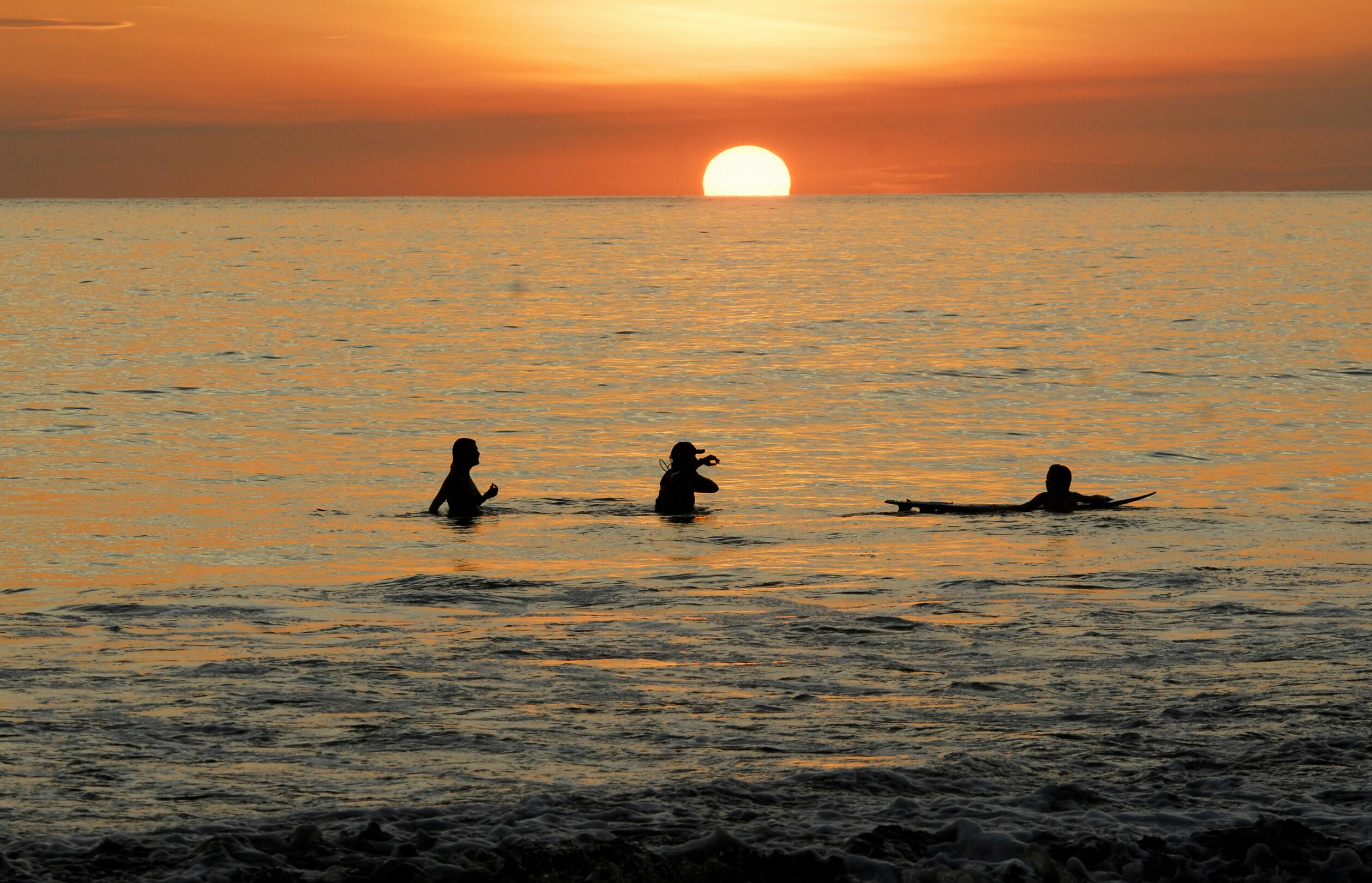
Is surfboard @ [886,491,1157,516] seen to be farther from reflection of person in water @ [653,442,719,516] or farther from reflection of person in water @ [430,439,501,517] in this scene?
reflection of person in water @ [430,439,501,517]

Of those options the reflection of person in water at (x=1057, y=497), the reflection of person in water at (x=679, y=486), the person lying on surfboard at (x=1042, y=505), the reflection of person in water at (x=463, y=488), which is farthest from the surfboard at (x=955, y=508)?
the reflection of person in water at (x=463, y=488)

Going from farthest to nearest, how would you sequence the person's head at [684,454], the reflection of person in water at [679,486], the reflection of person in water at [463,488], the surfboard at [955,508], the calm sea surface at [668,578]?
1. the person's head at [684,454]
2. the reflection of person in water at [679,486]
3. the reflection of person in water at [463,488]
4. the surfboard at [955,508]
5. the calm sea surface at [668,578]

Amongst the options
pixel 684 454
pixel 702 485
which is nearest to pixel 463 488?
pixel 684 454

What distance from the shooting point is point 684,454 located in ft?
62.9

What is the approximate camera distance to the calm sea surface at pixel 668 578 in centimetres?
856

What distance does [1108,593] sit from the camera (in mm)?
13578

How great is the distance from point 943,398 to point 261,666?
24.7 meters

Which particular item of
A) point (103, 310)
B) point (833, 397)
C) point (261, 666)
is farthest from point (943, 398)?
point (103, 310)

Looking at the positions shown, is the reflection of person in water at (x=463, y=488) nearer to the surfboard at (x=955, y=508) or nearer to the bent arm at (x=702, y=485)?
the bent arm at (x=702, y=485)

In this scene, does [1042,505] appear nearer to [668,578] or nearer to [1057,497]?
[1057,497]

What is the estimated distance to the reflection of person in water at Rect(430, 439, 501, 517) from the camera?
18.6 meters

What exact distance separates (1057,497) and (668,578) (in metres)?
6.20

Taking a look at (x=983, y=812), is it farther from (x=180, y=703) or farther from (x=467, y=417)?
(x=467, y=417)

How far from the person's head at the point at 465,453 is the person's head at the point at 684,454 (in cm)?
257
